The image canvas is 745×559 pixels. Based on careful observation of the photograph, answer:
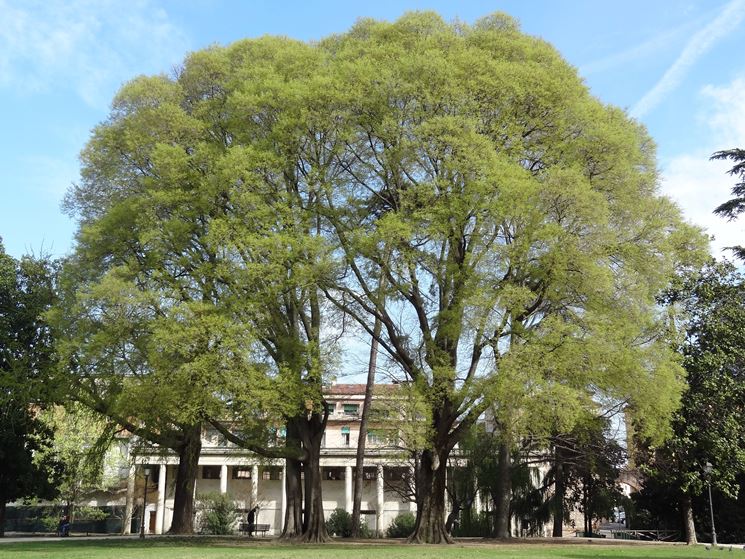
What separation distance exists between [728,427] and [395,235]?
20.6 m

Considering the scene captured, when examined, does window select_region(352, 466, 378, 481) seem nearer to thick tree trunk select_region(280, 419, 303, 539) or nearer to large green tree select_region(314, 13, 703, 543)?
thick tree trunk select_region(280, 419, 303, 539)

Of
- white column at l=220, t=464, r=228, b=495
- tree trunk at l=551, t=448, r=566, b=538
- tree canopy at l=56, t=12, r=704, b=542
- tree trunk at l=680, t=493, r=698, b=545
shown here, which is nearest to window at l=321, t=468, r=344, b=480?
white column at l=220, t=464, r=228, b=495

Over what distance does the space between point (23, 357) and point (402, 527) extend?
102 feet

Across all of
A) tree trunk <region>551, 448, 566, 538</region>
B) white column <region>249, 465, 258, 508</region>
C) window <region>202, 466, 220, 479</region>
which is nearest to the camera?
tree trunk <region>551, 448, 566, 538</region>

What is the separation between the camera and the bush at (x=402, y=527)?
5112cm

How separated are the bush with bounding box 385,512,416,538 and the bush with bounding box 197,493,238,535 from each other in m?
12.9

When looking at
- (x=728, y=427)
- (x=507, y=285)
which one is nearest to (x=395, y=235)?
(x=507, y=285)

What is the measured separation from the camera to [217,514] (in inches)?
2176

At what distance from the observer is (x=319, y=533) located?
93.2 feet

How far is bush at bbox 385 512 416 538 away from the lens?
2013 inches

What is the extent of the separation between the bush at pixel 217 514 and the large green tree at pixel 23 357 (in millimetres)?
19948

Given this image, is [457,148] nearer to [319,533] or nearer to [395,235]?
[395,235]

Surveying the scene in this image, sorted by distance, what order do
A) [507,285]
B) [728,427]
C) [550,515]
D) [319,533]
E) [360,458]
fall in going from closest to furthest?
1. [507,285]
2. [319,533]
3. [728,427]
4. [360,458]
5. [550,515]

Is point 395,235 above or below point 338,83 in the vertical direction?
below
